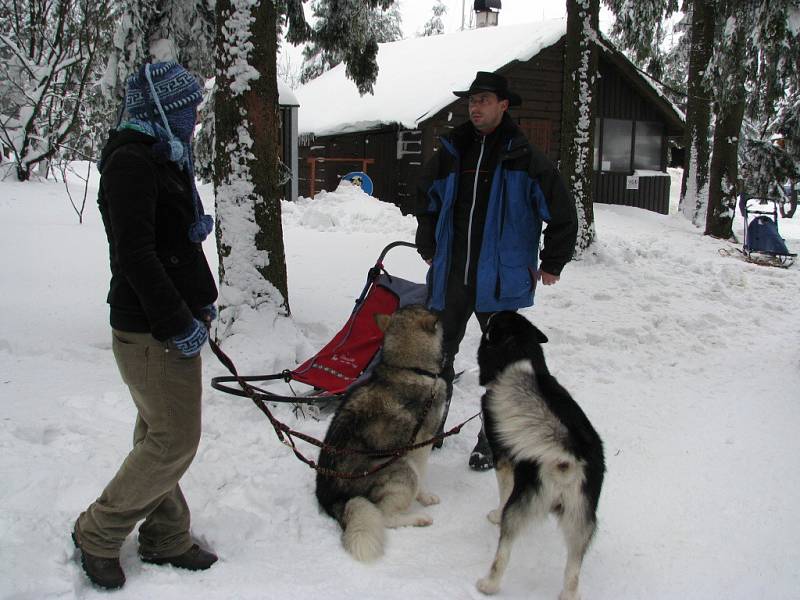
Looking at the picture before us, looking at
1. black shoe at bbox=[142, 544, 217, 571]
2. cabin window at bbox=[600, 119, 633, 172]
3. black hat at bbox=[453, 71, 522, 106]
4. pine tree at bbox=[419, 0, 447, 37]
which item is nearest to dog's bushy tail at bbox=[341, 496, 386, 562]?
black shoe at bbox=[142, 544, 217, 571]

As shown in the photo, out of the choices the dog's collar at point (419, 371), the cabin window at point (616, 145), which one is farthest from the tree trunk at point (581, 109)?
the cabin window at point (616, 145)

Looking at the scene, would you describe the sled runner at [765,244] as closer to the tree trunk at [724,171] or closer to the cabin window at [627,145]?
the tree trunk at [724,171]

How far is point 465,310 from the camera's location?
4.05 m

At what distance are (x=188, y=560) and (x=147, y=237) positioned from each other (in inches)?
56.3

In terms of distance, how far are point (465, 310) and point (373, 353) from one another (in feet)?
2.74

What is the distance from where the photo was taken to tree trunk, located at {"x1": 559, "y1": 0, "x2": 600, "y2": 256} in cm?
967

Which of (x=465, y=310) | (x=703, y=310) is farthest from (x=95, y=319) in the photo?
(x=703, y=310)

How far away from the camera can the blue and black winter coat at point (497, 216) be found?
3.73 metres

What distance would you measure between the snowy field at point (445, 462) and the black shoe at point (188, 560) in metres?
0.05

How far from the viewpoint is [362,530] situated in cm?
298

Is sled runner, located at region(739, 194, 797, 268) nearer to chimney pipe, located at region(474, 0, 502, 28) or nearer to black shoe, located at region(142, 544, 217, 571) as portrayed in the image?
black shoe, located at region(142, 544, 217, 571)

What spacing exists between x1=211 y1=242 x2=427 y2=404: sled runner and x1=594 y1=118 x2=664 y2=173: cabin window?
56.6 feet

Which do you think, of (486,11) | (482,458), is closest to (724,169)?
(482,458)

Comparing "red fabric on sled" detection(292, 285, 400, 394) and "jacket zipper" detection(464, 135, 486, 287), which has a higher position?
"jacket zipper" detection(464, 135, 486, 287)
